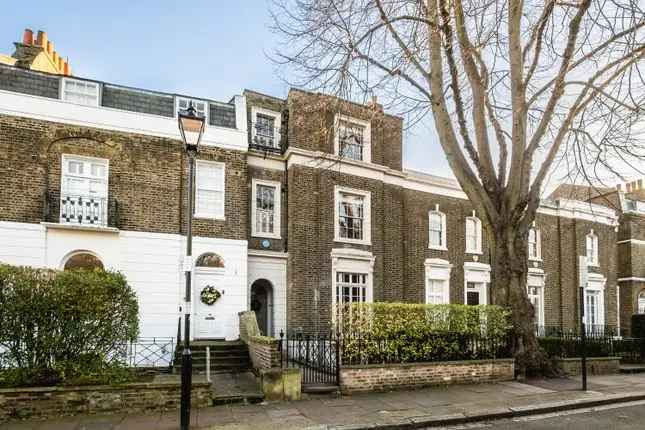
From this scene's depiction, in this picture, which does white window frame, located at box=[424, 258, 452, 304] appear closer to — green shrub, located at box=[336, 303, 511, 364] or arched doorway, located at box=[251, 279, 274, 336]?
arched doorway, located at box=[251, 279, 274, 336]

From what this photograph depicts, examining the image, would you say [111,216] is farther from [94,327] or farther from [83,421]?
[83,421]

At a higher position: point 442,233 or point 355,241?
point 442,233

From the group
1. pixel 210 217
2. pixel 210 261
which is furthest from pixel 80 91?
pixel 210 261

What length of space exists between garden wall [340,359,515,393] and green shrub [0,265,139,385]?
4902mm

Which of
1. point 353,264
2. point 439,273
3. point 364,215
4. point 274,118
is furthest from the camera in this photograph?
point 439,273

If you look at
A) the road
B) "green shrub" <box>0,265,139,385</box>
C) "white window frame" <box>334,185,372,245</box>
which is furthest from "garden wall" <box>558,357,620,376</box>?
"green shrub" <box>0,265,139,385</box>

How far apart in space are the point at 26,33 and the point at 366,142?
1411 centimetres

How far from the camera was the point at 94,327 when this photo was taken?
9469mm

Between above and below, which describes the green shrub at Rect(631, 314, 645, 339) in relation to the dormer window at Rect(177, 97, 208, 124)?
below

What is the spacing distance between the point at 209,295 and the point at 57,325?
7310mm

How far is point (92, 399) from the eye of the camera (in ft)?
29.6

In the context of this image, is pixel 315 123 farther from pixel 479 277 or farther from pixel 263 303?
pixel 479 277

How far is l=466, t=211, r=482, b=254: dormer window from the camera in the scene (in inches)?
954

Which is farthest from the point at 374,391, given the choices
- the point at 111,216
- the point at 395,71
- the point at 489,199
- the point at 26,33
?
the point at 26,33
